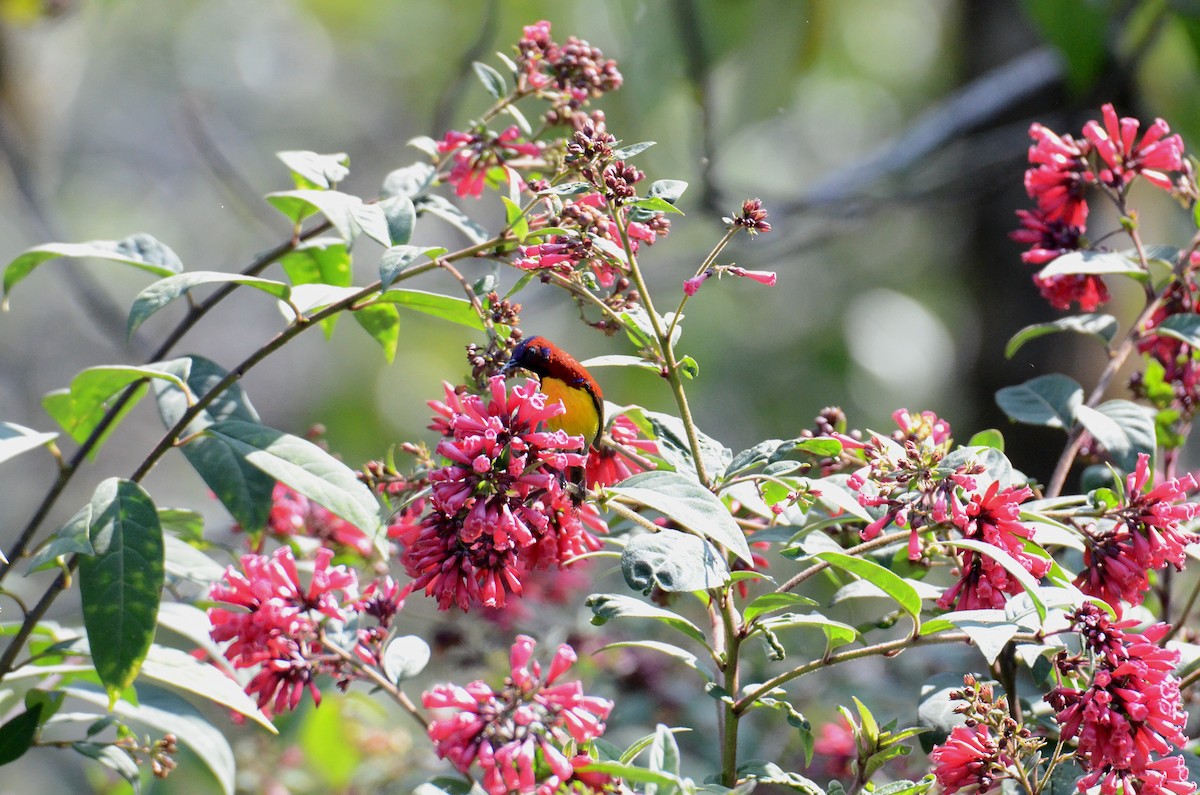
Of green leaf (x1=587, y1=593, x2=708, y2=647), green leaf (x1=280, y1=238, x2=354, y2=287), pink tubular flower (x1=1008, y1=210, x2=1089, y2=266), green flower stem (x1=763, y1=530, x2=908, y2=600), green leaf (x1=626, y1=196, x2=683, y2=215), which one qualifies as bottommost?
green leaf (x1=587, y1=593, x2=708, y2=647)

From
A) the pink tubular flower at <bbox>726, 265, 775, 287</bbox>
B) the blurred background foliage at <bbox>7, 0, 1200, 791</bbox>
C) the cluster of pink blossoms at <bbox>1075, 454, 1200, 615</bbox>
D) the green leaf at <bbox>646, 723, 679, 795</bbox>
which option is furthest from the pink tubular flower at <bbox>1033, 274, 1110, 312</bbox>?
the blurred background foliage at <bbox>7, 0, 1200, 791</bbox>

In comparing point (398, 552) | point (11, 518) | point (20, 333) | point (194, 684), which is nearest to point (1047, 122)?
point (398, 552)

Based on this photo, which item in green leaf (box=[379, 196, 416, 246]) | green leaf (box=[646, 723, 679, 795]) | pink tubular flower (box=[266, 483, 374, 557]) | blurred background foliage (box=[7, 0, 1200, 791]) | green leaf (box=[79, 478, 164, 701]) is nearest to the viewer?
green leaf (box=[646, 723, 679, 795])

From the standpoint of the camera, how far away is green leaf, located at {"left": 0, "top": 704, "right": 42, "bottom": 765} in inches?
48.6

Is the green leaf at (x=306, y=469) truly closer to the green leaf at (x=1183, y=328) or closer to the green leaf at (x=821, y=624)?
the green leaf at (x=821, y=624)

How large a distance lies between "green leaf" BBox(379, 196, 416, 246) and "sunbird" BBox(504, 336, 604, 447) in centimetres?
17

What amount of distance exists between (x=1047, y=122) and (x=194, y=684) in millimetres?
3280

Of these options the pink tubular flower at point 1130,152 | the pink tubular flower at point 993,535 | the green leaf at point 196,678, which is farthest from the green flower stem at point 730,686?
the pink tubular flower at point 1130,152

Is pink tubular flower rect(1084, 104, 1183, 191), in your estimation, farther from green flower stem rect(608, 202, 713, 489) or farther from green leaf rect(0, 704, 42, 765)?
green leaf rect(0, 704, 42, 765)

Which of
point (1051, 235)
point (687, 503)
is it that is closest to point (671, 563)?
point (687, 503)

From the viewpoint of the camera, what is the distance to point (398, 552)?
1558 millimetres

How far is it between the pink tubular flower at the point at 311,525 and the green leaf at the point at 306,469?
370mm

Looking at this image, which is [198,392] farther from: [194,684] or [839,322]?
[839,322]

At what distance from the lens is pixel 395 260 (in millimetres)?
1090
